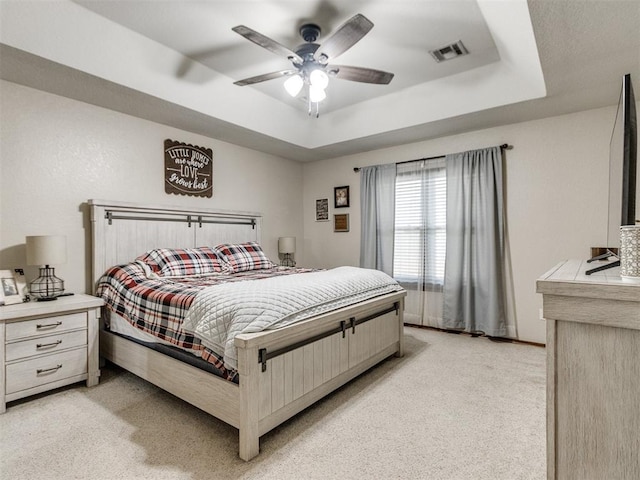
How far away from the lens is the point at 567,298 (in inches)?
37.4

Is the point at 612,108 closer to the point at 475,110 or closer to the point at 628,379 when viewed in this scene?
the point at 475,110

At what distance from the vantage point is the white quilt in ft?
5.98

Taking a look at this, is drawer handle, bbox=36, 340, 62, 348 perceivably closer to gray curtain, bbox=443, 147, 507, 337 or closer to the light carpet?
the light carpet

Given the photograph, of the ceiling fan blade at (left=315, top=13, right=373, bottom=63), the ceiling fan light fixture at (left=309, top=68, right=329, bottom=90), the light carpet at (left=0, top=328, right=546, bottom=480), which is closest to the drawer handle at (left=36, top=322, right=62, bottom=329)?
the light carpet at (left=0, top=328, right=546, bottom=480)

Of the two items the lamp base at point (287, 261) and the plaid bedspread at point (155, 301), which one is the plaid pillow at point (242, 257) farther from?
the lamp base at point (287, 261)

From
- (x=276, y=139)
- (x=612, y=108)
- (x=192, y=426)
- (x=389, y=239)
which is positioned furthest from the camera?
(x=389, y=239)

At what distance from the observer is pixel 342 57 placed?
10.2 feet

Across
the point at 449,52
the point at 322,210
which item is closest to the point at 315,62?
the point at 449,52

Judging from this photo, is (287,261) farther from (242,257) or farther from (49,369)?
(49,369)

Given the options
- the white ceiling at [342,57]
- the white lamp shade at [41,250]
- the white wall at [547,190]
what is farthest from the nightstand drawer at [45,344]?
the white wall at [547,190]

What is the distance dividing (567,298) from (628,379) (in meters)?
0.24

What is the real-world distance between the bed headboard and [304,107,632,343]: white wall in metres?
2.74

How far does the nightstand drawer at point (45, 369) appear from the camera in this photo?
7.58 feet

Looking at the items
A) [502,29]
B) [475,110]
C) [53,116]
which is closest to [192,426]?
[53,116]
